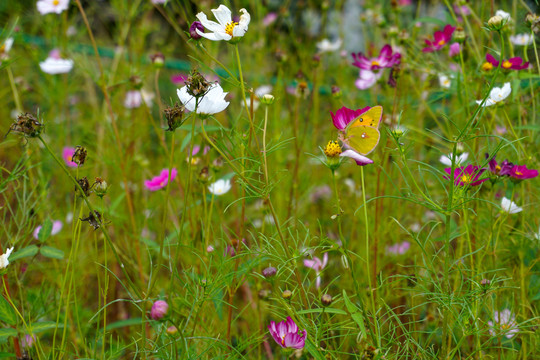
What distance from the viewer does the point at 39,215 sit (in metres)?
1.04

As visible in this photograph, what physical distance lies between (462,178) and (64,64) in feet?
3.57

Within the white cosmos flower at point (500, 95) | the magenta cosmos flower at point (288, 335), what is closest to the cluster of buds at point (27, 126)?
the magenta cosmos flower at point (288, 335)

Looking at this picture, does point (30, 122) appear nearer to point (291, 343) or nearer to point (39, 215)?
point (291, 343)

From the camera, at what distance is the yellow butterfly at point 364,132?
63 cm

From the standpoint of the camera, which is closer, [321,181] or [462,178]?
[462,178]

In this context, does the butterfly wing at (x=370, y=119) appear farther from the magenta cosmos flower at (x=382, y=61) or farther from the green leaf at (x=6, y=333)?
the green leaf at (x=6, y=333)

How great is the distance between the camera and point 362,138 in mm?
637

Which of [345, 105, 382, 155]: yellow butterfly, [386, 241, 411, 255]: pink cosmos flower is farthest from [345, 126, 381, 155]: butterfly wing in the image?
[386, 241, 411, 255]: pink cosmos flower

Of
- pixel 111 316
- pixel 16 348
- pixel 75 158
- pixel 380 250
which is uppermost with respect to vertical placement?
pixel 75 158

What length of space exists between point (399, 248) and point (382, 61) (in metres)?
0.39

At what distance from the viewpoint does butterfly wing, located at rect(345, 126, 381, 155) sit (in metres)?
0.63

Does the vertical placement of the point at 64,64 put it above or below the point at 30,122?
below

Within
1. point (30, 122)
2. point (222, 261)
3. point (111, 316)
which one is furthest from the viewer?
point (111, 316)

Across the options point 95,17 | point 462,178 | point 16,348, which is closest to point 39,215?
point 16,348
